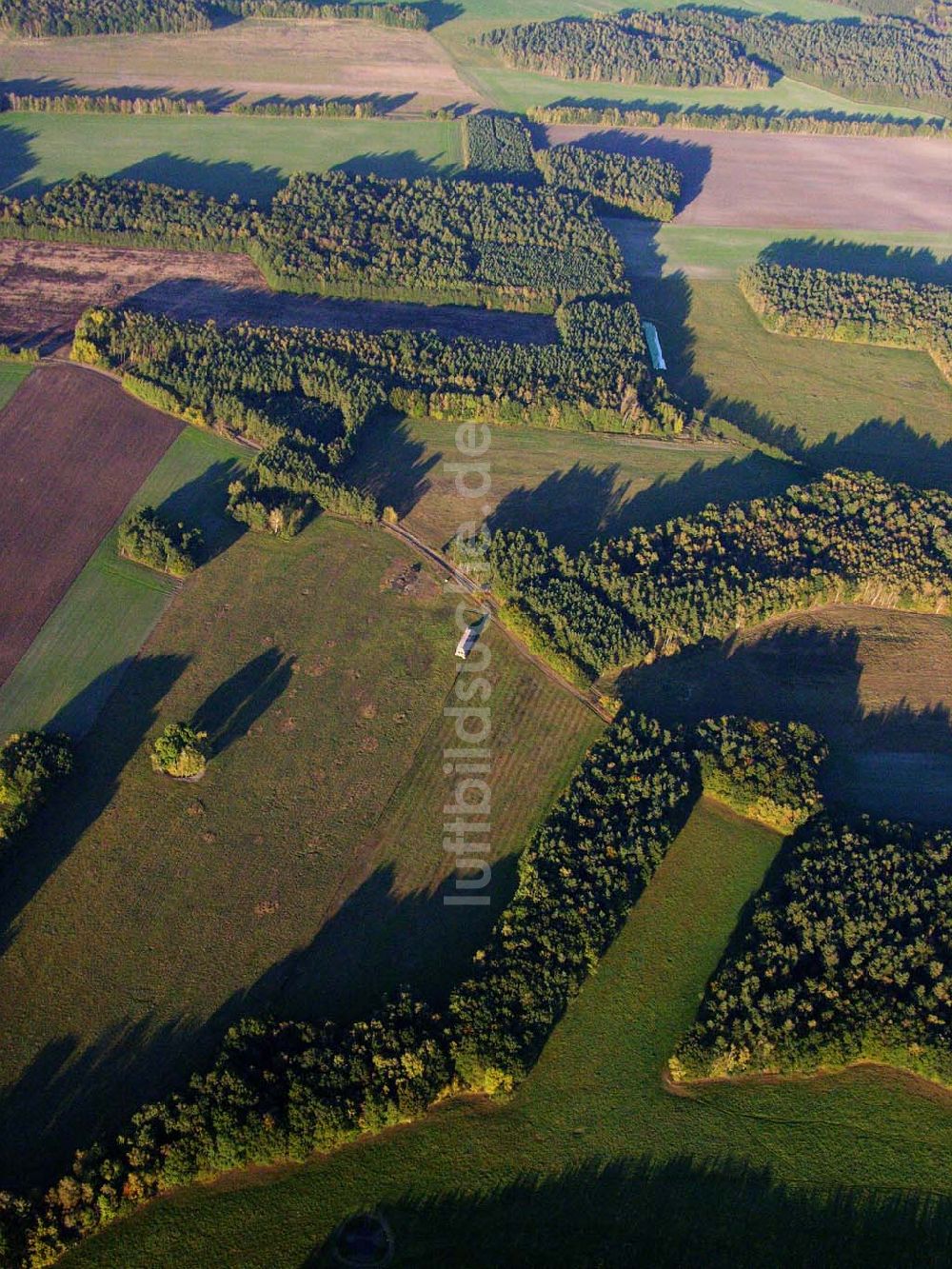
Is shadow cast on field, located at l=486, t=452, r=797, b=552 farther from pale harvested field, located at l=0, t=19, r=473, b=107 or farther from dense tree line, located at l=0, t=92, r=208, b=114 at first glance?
dense tree line, located at l=0, t=92, r=208, b=114

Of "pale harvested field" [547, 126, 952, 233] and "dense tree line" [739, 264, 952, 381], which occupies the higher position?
"pale harvested field" [547, 126, 952, 233]

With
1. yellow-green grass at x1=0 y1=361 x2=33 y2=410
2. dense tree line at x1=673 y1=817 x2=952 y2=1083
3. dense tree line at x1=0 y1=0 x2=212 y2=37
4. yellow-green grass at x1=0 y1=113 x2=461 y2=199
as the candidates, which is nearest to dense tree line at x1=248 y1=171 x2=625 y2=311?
yellow-green grass at x1=0 y1=113 x2=461 y2=199

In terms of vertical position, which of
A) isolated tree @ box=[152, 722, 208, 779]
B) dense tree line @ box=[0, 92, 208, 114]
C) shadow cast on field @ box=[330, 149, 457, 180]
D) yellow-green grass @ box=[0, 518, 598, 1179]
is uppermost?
dense tree line @ box=[0, 92, 208, 114]

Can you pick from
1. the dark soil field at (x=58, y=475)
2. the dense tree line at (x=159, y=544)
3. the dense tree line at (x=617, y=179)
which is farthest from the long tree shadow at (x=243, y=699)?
the dense tree line at (x=617, y=179)

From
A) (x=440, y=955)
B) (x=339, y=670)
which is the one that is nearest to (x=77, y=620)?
(x=339, y=670)

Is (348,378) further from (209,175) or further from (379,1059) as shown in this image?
(379,1059)

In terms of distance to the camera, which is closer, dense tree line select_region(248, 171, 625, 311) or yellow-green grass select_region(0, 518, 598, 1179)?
yellow-green grass select_region(0, 518, 598, 1179)

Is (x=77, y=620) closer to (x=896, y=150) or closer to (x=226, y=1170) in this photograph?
(x=226, y=1170)
